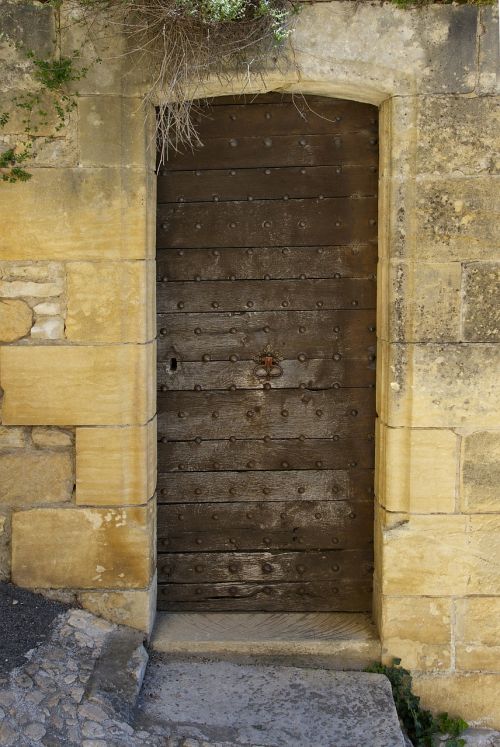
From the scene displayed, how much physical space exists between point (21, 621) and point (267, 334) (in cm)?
167

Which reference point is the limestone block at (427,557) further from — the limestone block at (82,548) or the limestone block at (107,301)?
the limestone block at (107,301)

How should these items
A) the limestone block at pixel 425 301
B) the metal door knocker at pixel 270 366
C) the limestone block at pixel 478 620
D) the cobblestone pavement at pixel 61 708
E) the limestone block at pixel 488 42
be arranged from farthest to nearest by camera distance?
the metal door knocker at pixel 270 366 < the limestone block at pixel 478 620 < the limestone block at pixel 425 301 < the limestone block at pixel 488 42 < the cobblestone pavement at pixel 61 708

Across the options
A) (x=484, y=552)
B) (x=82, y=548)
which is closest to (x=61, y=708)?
(x=82, y=548)

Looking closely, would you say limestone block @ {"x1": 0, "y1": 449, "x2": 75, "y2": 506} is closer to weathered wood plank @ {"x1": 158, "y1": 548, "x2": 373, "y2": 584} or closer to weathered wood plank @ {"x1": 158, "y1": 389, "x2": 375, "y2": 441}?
weathered wood plank @ {"x1": 158, "y1": 389, "x2": 375, "y2": 441}

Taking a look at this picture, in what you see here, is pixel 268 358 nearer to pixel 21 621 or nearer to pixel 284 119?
pixel 284 119

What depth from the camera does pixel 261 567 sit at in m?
3.78

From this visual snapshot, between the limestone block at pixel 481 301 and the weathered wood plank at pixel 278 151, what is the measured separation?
0.71 m

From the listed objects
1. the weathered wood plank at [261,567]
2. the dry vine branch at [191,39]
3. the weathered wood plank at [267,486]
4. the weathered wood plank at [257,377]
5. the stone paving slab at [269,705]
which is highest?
the dry vine branch at [191,39]

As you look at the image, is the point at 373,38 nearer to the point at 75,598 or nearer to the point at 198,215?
the point at 198,215

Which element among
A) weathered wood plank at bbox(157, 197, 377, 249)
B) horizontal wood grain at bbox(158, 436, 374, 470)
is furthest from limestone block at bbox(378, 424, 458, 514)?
weathered wood plank at bbox(157, 197, 377, 249)

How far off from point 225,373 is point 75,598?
1.23m

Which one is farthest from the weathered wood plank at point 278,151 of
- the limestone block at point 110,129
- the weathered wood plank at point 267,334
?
the weathered wood plank at point 267,334

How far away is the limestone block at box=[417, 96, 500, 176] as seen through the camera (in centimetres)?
329

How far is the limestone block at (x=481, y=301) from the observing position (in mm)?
3342
